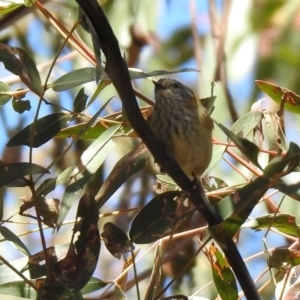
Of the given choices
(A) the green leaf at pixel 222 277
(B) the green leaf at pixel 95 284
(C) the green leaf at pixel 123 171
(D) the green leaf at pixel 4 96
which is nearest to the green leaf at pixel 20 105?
(D) the green leaf at pixel 4 96

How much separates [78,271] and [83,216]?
89 millimetres

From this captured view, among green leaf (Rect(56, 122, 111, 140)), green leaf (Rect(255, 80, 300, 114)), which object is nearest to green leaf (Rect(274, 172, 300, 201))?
green leaf (Rect(255, 80, 300, 114))

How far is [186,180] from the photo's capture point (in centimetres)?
117

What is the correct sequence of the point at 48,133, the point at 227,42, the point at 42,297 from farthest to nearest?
the point at 227,42 < the point at 48,133 < the point at 42,297

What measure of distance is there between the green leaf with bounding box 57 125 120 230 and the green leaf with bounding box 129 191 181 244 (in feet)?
0.37

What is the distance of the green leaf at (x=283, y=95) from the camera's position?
5.05 feet

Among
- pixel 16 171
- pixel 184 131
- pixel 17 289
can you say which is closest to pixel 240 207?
pixel 16 171

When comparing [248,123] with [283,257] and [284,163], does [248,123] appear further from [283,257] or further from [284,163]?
[284,163]

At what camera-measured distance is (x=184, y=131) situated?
178cm

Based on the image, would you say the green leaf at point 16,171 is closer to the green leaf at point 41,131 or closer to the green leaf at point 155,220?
the green leaf at point 41,131

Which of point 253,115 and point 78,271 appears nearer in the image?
point 78,271

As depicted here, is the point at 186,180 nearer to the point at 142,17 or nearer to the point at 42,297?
the point at 42,297

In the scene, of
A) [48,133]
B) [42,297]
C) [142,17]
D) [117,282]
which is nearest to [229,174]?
[142,17]

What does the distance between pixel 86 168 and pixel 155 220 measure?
0.58 feet
